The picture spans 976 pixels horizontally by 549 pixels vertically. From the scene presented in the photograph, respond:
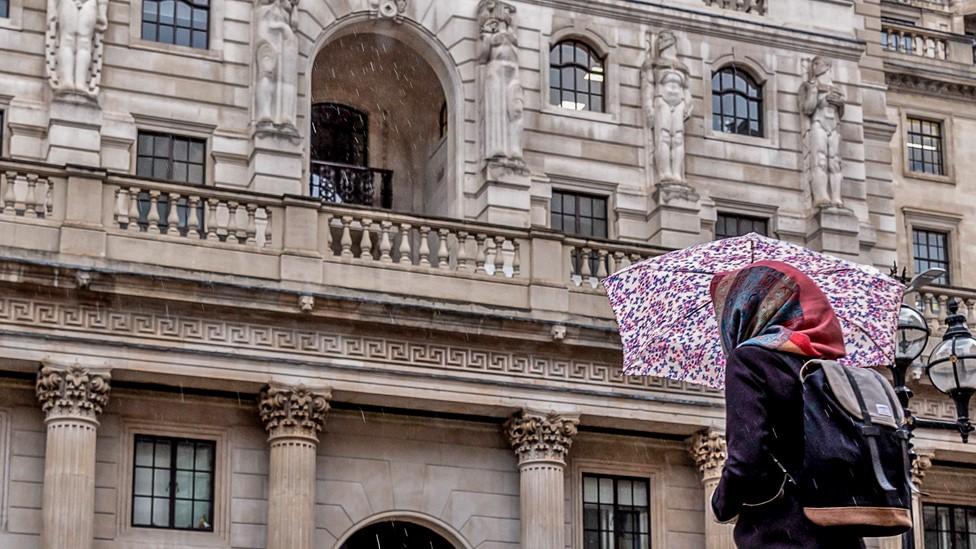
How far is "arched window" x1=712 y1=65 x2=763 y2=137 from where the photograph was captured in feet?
109

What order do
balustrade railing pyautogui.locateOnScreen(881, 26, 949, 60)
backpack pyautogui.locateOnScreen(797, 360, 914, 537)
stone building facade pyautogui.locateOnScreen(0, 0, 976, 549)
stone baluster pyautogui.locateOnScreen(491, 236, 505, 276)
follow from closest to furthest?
backpack pyautogui.locateOnScreen(797, 360, 914, 537), stone building facade pyautogui.locateOnScreen(0, 0, 976, 549), stone baluster pyautogui.locateOnScreen(491, 236, 505, 276), balustrade railing pyautogui.locateOnScreen(881, 26, 949, 60)

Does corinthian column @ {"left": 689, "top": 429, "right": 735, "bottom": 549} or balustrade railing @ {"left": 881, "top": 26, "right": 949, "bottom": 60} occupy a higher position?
balustrade railing @ {"left": 881, "top": 26, "right": 949, "bottom": 60}

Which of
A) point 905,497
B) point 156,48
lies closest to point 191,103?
point 156,48

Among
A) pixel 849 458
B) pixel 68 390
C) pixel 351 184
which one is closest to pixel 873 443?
pixel 849 458

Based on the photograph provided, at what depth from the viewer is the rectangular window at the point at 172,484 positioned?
86.9ft

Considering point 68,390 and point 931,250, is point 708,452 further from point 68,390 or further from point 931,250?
point 68,390

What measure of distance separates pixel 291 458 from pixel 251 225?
3.53 metres

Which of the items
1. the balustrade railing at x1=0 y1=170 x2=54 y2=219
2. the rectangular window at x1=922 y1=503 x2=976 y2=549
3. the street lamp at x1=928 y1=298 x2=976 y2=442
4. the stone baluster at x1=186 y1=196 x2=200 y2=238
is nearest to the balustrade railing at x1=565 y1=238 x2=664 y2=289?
the stone baluster at x1=186 y1=196 x2=200 y2=238

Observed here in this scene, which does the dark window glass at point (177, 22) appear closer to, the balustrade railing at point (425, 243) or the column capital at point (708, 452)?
the balustrade railing at point (425, 243)

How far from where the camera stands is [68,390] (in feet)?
82.8

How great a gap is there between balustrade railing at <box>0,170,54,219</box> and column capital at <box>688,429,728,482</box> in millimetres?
10755

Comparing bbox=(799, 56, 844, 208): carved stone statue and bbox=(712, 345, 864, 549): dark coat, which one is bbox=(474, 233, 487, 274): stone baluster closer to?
bbox=(799, 56, 844, 208): carved stone statue

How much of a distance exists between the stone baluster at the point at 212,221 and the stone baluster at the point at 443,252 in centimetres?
344

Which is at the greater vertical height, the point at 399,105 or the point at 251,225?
the point at 399,105
